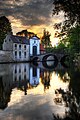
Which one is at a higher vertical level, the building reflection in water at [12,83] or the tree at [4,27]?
the tree at [4,27]

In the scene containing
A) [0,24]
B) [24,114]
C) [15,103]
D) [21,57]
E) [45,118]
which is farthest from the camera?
[21,57]

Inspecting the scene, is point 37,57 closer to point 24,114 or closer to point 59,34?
point 59,34

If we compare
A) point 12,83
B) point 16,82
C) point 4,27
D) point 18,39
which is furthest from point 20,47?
point 12,83

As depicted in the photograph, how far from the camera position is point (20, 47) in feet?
316

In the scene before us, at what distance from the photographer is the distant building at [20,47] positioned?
300 ft

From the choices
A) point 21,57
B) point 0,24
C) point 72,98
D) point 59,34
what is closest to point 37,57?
point 21,57

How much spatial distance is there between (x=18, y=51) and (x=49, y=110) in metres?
82.7

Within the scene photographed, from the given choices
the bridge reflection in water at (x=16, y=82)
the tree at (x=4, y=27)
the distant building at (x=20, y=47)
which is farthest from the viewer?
the distant building at (x=20, y=47)

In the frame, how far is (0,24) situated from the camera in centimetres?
8894

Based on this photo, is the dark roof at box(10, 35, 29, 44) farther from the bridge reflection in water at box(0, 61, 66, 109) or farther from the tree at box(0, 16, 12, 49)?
the bridge reflection in water at box(0, 61, 66, 109)

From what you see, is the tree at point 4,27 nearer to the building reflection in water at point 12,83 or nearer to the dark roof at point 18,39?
the dark roof at point 18,39

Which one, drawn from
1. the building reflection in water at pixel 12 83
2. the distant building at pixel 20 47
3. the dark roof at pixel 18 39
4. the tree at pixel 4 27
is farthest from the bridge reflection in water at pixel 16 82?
the dark roof at pixel 18 39

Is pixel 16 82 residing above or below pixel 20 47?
below

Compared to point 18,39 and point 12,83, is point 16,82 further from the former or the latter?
point 18,39
